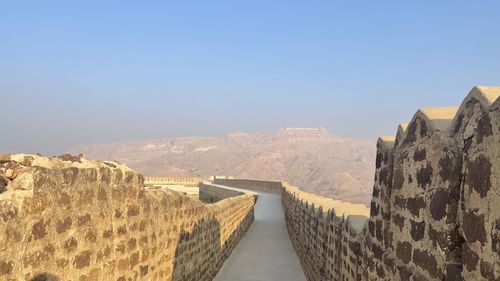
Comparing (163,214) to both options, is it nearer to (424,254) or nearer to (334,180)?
(424,254)

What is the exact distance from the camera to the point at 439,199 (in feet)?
A: 8.42

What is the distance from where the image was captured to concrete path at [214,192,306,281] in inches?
367

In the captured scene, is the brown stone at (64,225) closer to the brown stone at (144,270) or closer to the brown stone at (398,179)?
the brown stone at (144,270)

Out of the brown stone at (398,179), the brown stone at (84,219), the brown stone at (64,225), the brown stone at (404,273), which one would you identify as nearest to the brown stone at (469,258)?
the brown stone at (404,273)

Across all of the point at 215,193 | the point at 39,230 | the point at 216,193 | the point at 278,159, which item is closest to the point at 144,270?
the point at 39,230

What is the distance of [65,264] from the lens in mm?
3250

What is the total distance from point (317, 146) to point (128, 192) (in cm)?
15623

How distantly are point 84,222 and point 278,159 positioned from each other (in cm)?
11920

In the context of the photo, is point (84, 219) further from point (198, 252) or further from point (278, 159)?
point (278, 159)

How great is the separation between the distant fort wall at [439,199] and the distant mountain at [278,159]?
6555cm

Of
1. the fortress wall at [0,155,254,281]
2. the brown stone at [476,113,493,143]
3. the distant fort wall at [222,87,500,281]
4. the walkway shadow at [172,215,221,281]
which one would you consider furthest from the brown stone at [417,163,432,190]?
the walkway shadow at [172,215,221,281]

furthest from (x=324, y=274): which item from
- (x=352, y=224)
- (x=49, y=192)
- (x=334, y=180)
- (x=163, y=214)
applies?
(x=334, y=180)

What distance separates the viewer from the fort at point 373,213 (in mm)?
2158

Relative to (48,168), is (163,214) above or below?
below
